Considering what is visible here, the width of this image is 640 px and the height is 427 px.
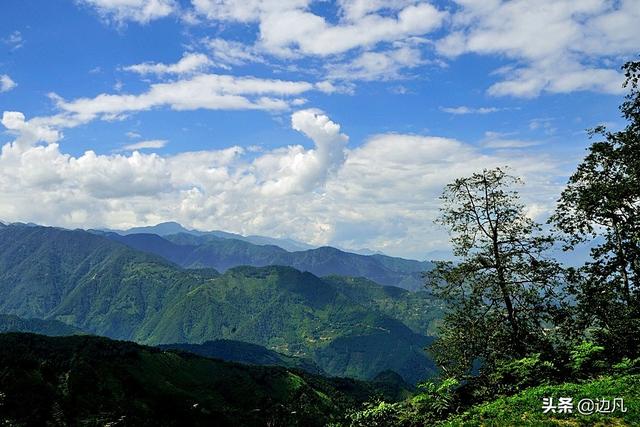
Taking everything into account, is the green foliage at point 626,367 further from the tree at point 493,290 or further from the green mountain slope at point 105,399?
the green mountain slope at point 105,399

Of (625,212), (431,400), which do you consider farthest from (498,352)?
(625,212)

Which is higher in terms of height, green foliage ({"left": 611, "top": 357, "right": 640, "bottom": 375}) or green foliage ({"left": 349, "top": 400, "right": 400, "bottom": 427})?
green foliage ({"left": 611, "top": 357, "right": 640, "bottom": 375})

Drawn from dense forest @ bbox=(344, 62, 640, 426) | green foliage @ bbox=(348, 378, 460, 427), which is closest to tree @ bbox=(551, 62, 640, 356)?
dense forest @ bbox=(344, 62, 640, 426)

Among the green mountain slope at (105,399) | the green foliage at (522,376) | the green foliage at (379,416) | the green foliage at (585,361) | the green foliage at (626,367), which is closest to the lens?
the green foliage at (626,367)

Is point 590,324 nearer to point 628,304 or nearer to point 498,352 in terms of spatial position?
point 628,304

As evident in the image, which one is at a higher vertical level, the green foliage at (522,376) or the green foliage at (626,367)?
the green foliage at (626,367)

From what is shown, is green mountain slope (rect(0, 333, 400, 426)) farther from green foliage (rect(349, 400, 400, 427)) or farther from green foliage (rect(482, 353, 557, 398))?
green foliage (rect(482, 353, 557, 398))

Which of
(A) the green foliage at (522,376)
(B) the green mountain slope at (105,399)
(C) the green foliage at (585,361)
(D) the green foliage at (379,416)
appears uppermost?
(C) the green foliage at (585,361)

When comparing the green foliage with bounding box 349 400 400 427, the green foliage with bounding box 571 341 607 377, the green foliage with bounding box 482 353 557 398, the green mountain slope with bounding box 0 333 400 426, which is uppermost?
the green foliage with bounding box 571 341 607 377

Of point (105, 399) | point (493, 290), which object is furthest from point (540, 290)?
point (105, 399)

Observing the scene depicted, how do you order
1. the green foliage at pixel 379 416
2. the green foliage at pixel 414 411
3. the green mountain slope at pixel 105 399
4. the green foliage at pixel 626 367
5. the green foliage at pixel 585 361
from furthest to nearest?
the green mountain slope at pixel 105 399
the green foliage at pixel 379 416
the green foliage at pixel 414 411
the green foliage at pixel 585 361
the green foliage at pixel 626 367

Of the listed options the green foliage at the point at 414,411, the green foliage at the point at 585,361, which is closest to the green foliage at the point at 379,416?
the green foliage at the point at 414,411

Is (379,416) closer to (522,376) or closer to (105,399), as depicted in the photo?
(522,376)

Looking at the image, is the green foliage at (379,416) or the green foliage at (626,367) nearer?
the green foliage at (626,367)
